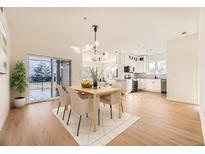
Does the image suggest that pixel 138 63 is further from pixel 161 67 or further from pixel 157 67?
pixel 161 67

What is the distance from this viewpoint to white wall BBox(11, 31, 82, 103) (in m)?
3.92

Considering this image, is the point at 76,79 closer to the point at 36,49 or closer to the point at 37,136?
the point at 36,49

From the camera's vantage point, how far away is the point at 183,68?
4.38 metres

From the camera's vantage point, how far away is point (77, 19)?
115 inches

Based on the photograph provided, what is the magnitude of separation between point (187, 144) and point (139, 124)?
891 mm

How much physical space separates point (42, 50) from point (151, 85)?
244 inches

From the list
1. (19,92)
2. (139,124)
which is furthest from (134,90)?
(19,92)

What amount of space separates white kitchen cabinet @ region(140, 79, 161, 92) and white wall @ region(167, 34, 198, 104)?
7.32 feet

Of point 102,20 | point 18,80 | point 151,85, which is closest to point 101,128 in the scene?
point 102,20

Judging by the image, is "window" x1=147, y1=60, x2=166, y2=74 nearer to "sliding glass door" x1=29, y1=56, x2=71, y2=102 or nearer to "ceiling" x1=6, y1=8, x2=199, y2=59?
"ceiling" x1=6, y1=8, x2=199, y2=59

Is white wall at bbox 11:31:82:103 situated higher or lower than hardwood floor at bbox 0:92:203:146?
higher

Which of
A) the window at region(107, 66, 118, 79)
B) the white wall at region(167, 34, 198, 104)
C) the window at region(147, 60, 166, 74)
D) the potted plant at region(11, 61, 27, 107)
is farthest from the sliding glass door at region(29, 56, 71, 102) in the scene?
the window at region(147, 60, 166, 74)

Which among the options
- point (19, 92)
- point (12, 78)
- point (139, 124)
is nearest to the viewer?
point (139, 124)

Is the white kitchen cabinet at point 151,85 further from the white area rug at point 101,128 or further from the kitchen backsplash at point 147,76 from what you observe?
the white area rug at point 101,128
